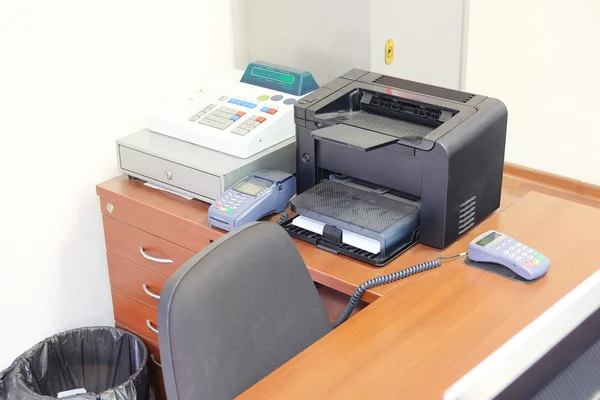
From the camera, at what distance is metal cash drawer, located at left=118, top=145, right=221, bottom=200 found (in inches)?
71.9

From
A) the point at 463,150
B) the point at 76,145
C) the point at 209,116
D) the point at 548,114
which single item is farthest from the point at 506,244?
the point at 548,114

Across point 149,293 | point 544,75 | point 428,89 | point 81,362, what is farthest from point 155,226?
point 544,75

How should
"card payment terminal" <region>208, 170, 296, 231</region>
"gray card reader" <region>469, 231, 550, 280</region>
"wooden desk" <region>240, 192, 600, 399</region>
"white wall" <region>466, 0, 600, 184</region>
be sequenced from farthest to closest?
"white wall" <region>466, 0, 600, 184</region>, "card payment terminal" <region>208, 170, 296, 231</region>, "gray card reader" <region>469, 231, 550, 280</region>, "wooden desk" <region>240, 192, 600, 399</region>

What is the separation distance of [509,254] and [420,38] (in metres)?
0.87

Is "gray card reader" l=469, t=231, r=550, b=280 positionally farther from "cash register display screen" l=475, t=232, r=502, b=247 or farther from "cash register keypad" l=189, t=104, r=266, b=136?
"cash register keypad" l=189, t=104, r=266, b=136

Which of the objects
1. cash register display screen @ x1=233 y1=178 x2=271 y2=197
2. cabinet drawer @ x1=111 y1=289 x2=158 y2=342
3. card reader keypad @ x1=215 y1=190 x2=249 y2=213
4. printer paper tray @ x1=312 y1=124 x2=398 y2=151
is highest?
printer paper tray @ x1=312 y1=124 x2=398 y2=151

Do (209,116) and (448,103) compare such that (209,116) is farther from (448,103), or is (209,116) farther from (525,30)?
(525,30)

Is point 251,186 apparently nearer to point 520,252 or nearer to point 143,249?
point 143,249

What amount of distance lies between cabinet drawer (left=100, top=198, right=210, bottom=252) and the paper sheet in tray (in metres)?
0.24

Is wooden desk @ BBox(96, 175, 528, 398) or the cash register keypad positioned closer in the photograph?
wooden desk @ BBox(96, 175, 528, 398)

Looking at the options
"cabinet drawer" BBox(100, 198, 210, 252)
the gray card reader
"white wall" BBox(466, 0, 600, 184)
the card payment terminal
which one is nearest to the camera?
the gray card reader

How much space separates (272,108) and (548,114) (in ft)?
4.73

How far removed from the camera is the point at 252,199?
174 cm

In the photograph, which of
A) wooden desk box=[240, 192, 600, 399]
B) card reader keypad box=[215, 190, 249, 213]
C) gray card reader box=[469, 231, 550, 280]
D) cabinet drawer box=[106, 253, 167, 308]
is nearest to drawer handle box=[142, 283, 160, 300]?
cabinet drawer box=[106, 253, 167, 308]
